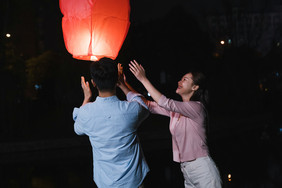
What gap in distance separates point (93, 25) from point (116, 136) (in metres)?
1.06

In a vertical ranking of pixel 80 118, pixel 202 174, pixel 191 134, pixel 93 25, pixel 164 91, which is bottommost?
pixel 164 91

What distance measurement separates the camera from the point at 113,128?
258cm

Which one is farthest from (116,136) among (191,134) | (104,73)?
(191,134)

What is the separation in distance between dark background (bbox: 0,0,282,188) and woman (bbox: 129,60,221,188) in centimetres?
27

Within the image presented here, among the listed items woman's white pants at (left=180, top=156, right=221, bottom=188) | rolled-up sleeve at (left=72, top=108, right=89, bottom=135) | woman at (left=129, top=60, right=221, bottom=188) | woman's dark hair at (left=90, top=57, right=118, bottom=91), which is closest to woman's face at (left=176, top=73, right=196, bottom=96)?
woman at (left=129, top=60, right=221, bottom=188)

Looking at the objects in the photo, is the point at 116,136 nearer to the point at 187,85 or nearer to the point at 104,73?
the point at 104,73

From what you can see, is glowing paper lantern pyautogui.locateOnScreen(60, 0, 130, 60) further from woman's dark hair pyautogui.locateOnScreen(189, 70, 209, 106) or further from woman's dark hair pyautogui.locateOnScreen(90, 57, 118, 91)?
woman's dark hair pyautogui.locateOnScreen(189, 70, 209, 106)

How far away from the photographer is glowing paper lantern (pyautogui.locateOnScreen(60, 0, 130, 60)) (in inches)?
112

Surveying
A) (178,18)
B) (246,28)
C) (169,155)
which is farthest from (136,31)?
(169,155)

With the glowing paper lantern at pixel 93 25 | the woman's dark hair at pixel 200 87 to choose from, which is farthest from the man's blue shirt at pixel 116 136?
the woman's dark hair at pixel 200 87

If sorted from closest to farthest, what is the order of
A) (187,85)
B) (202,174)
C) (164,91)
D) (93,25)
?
(93,25), (202,174), (187,85), (164,91)

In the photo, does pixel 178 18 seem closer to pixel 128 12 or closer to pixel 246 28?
pixel 246 28

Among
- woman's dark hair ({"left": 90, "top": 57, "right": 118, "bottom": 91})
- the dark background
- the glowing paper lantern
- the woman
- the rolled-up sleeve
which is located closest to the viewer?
woman's dark hair ({"left": 90, "top": 57, "right": 118, "bottom": 91})

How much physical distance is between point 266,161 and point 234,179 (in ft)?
7.61
